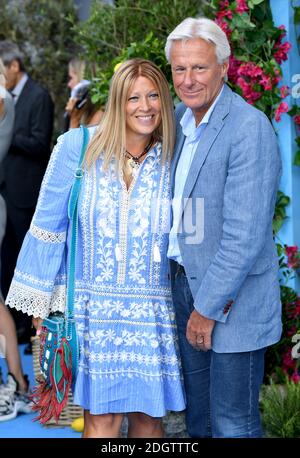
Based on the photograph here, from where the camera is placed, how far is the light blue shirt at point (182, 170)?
321cm

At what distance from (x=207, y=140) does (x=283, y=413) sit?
63.8 inches

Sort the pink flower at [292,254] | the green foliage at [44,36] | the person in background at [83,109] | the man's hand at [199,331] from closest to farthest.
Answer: the man's hand at [199,331] → the pink flower at [292,254] → the person in background at [83,109] → the green foliage at [44,36]

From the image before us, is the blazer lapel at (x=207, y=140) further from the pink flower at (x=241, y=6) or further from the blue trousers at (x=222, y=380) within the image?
the pink flower at (x=241, y=6)

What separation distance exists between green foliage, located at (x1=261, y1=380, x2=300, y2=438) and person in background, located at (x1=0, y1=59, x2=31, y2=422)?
1.41 metres

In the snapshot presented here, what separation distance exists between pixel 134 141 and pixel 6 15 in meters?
5.83

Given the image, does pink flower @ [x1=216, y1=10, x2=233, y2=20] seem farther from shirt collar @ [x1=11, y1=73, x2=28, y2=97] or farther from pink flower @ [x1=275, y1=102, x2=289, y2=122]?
shirt collar @ [x1=11, y1=73, x2=28, y2=97]

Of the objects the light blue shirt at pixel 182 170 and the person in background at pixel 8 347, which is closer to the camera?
the light blue shirt at pixel 182 170

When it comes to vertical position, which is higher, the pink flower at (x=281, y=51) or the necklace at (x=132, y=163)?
the pink flower at (x=281, y=51)

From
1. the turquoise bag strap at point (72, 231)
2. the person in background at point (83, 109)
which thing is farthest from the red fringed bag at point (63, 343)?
Result: the person in background at point (83, 109)

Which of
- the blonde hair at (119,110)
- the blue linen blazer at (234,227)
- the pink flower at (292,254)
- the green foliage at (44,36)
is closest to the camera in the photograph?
the blue linen blazer at (234,227)

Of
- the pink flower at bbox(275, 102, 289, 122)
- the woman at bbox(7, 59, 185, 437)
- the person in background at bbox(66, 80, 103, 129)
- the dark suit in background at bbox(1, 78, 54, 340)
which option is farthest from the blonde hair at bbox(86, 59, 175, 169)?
the dark suit in background at bbox(1, 78, 54, 340)
